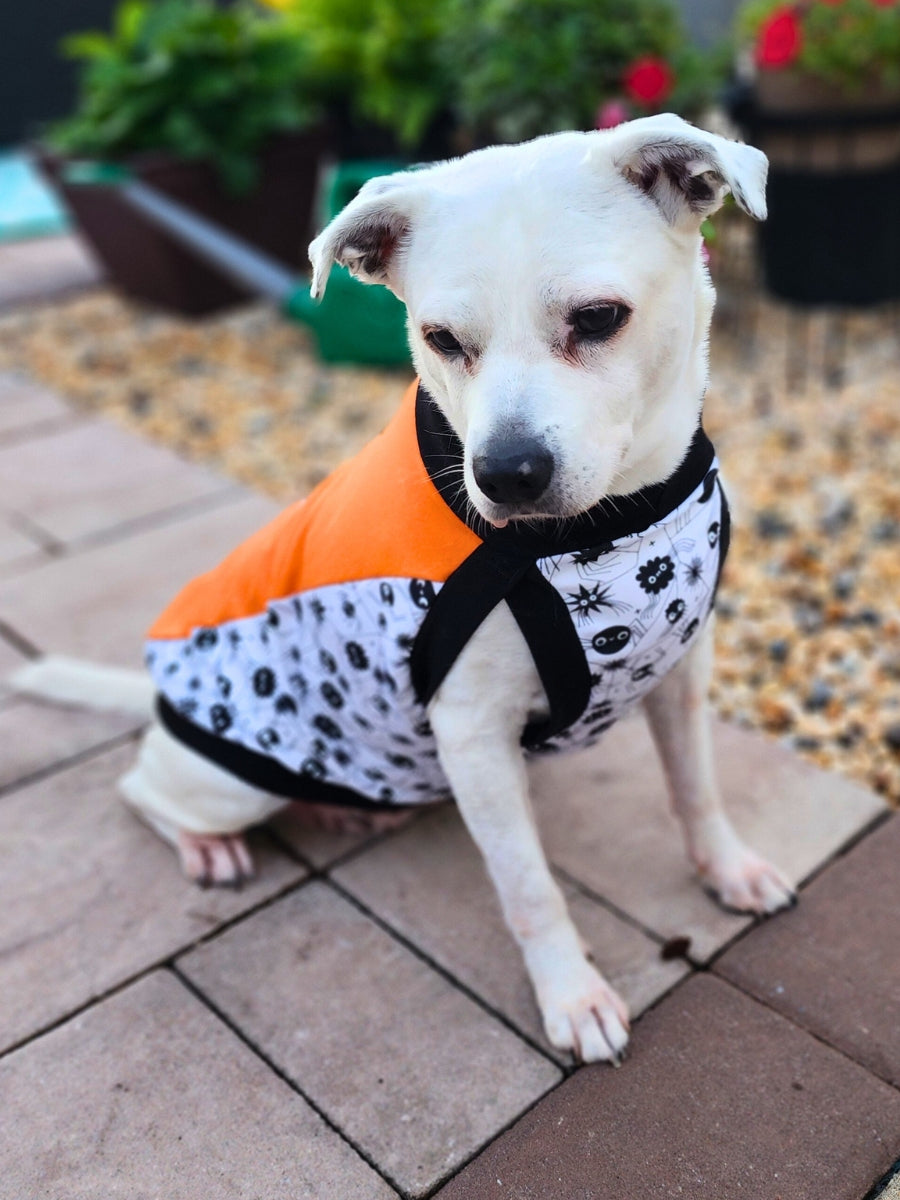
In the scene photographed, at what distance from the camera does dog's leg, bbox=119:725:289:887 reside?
7.92 ft

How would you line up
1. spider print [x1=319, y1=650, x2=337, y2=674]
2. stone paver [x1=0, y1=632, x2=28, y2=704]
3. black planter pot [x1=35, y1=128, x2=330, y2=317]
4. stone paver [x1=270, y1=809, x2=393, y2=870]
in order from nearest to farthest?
spider print [x1=319, y1=650, x2=337, y2=674]
stone paver [x1=270, y1=809, x2=393, y2=870]
stone paver [x1=0, y1=632, x2=28, y2=704]
black planter pot [x1=35, y1=128, x2=330, y2=317]

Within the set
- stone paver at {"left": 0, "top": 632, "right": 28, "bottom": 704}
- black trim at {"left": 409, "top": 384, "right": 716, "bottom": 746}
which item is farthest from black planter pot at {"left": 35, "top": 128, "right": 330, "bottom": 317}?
black trim at {"left": 409, "top": 384, "right": 716, "bottom": 746}

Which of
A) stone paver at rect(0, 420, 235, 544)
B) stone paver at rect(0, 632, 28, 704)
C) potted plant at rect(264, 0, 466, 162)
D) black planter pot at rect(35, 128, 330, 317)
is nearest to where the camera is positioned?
stone paver at rect(0, 632, 28, 704)

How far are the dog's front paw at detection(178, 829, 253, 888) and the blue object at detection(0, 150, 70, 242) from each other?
6.93 m

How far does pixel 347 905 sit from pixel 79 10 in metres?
11.4

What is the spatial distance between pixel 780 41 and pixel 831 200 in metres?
0.79

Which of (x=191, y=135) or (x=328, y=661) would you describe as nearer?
(x=328, y=661)

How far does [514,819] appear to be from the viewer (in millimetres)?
1954

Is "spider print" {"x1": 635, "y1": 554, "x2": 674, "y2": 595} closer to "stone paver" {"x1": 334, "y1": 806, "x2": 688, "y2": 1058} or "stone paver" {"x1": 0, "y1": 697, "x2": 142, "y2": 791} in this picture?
"stone paver" {"x1": 334, "y1": 806, "x2": 688, "y2": 1058}

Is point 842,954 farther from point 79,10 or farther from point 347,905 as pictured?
point 79,10

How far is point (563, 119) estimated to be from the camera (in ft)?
17.4

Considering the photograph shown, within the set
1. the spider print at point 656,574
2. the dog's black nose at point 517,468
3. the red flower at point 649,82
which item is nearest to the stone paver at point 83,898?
the spider print at point 656,574

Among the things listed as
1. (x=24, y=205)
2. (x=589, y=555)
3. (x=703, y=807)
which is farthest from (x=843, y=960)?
(x=24, y=205)

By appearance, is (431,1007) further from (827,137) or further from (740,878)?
(827,137)
